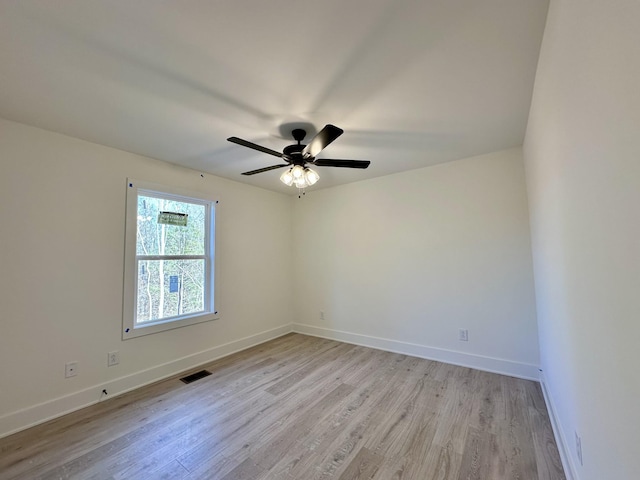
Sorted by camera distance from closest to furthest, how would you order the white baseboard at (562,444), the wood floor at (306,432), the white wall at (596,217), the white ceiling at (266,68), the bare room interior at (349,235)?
the white wall at (596,217) < the bare room interior at (349,235) < the white ceiling at (266,68) < the white baseboard at (562,444) < the wood floor at (306,432)

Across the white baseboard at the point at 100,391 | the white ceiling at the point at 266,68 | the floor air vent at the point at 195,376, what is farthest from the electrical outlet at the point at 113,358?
the white ceiling at the point at 266,68

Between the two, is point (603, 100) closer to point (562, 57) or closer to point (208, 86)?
point (562, 57)

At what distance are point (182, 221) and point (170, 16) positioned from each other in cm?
236

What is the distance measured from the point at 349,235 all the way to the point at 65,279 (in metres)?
3.26

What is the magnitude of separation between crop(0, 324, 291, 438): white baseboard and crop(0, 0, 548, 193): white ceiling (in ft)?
7.63

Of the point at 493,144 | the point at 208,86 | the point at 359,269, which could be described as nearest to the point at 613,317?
the point at 208,86

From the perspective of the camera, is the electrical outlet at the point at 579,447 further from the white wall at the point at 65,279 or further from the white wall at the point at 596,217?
the white wall at the point at 65,279

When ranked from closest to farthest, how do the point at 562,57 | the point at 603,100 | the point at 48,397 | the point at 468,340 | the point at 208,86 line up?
the point at 603,100 < the point at 562,57 < the point at 208,86 < the point at 48,397 < the point at 468,340

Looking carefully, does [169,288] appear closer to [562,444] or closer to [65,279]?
[65,279]

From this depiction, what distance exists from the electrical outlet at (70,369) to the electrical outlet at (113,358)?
9.4 inches

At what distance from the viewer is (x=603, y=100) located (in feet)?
2.52

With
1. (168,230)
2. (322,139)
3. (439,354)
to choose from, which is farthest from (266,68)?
(439,354)

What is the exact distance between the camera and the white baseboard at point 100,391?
6.71 ft

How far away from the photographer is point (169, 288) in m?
3.12
